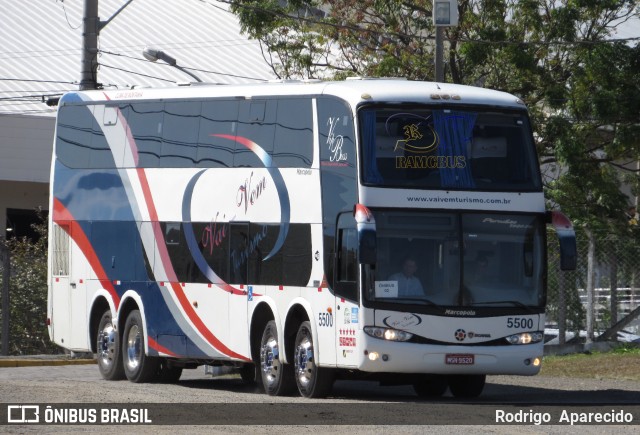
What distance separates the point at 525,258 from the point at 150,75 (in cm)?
2992

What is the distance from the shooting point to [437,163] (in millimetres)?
17656

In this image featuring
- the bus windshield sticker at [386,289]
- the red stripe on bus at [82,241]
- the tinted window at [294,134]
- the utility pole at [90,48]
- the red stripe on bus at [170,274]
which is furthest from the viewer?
the utility pole at [90,48]

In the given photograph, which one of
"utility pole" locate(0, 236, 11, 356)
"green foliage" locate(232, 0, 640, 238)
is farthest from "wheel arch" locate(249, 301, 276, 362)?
"utility pole" locate(0, 236, 11, 356)

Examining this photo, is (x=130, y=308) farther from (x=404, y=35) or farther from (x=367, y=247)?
(x=404, y=35)

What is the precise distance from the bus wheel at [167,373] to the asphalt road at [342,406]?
56 cm

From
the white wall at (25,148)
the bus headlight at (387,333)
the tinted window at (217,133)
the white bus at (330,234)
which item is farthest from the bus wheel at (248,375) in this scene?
the white wall at (25,148)

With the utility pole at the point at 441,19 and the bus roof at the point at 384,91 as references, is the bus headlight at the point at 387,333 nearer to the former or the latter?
the bus roof at the point at 384,91

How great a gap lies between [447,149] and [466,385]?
11.1 feet

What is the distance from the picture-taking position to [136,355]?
71.8 feet

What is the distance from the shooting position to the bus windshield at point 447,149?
687 inches

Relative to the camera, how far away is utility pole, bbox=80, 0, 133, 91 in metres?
27.1

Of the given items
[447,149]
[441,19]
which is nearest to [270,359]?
[447,149]

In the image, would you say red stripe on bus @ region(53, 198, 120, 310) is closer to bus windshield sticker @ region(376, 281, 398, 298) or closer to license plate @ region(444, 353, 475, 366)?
bus windshield sticker @ region(376, 281, 398, 298)

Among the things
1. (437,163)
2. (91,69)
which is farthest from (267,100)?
(91,69)
